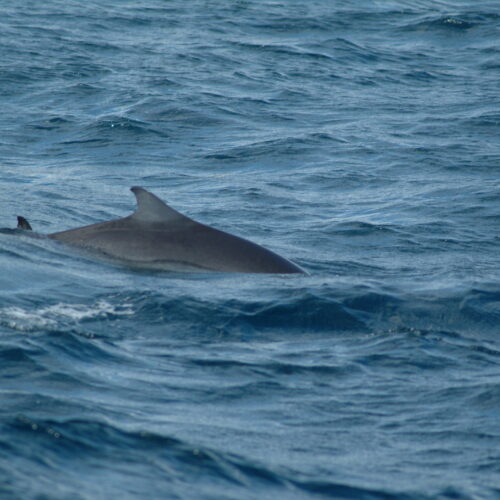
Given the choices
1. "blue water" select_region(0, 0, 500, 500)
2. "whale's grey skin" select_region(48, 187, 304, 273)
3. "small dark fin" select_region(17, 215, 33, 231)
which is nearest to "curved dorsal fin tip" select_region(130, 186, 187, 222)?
"whale's grey skin" select_region(48, 187, 304, 273)

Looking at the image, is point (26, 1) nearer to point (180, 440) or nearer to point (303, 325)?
point (303, 325)

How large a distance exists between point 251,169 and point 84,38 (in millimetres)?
11505

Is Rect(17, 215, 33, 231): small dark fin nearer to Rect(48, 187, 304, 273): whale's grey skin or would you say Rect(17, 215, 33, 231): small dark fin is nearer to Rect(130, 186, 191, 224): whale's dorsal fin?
Rect(48, 187, 304, 273): whale's grey skin

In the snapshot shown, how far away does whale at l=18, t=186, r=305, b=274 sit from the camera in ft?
33.4

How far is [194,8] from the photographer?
31812 mm

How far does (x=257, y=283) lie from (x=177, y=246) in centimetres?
84

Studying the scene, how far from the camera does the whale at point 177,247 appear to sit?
1020cm

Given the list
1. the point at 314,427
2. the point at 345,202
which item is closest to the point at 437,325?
the point at 314,427

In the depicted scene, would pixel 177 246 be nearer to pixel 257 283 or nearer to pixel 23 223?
pixel 257 283

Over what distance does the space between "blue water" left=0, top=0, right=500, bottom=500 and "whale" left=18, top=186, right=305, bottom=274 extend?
0.69 ft

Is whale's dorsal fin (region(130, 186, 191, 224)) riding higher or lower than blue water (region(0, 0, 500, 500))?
higher

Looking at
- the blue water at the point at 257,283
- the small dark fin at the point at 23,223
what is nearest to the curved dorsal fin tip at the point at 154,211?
the blue water at the point at 257,283

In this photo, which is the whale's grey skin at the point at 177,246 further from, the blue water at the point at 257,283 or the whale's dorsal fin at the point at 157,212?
the blue water at the point at 257,283

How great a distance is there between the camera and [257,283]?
9984mm
